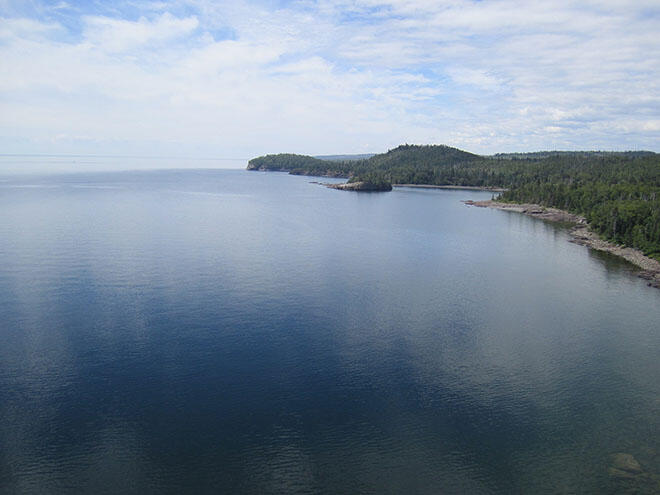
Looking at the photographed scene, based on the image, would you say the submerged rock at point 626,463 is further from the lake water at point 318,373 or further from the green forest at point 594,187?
the green forest at point 594,187

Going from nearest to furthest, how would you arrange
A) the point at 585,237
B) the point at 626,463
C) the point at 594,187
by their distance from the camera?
the point at 626,463 → the point at 585,237 → the point at 594,187

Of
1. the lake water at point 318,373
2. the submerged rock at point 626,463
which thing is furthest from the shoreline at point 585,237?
the submerged rock at point 626,463

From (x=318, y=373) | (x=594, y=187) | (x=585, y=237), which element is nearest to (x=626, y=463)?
(x=318, y=373)

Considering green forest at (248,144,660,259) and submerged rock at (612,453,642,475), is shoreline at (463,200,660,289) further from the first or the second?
submerged rock at (612,453,642,475)

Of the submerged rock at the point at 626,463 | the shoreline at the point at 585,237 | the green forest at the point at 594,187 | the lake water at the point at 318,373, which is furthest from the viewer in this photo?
the green forest at the point at 594,187

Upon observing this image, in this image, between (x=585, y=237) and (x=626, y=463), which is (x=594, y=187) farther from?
(x=626, y=463)

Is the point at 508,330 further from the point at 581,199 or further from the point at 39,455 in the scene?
the point at 581,199
